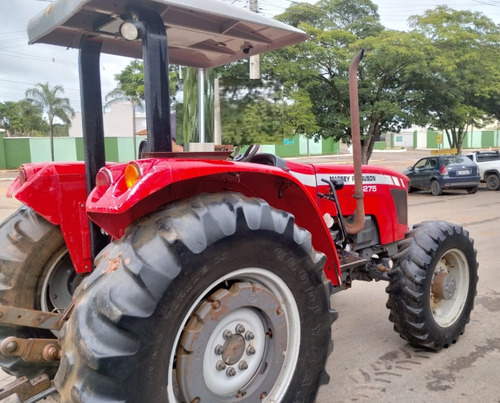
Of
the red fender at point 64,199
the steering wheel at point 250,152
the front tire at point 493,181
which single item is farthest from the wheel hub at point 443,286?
the front tire at point 493,181

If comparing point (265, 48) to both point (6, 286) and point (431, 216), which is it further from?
point (431, 216)

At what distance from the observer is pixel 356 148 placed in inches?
131

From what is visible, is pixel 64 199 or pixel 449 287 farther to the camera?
pixel 449 287

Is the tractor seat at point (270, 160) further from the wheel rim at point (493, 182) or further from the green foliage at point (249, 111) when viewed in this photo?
the wheel rim at point (493, 182)

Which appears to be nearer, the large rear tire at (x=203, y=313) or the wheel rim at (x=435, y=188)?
the large rear tire at (x=203, y=313)

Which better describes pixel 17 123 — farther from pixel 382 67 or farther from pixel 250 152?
pixel 250 152

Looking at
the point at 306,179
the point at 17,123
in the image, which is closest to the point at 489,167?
the point at 306,179

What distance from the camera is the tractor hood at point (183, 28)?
222cm

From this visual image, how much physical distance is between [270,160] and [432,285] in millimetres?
1765

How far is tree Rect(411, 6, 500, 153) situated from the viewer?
1703cm

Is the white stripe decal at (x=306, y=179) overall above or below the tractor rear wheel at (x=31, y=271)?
above

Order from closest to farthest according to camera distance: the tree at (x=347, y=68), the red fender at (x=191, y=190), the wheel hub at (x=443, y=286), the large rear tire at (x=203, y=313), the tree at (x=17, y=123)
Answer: the large rear tire at (x=203, y=313) → the red fender at (x=191, y=190) → the wheel hub at (x=443, y=286) → the tree at (x=347, y=68) → the tree at (x=17, y=123)

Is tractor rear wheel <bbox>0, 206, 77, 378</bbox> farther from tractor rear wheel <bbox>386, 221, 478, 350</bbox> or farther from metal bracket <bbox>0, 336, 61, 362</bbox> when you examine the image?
tractor rear wheel <bbox>386, 221, 478, 350</bbox>

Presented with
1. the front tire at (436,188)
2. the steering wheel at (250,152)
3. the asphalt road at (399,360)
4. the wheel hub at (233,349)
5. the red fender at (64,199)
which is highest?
the steering wheel at (250,152)
